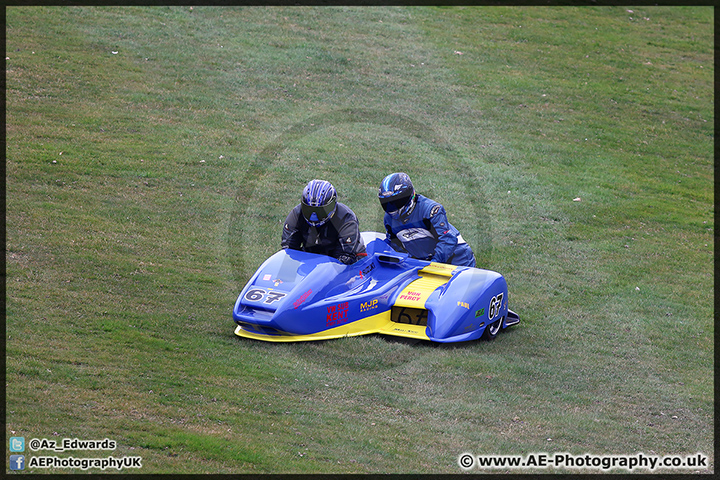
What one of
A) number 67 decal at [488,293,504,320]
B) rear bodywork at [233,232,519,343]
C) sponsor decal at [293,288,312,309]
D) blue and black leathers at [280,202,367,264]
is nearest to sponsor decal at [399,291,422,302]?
rear bodywork at [233,232,519,343]

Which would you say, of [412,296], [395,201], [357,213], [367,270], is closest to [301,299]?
Result: [367,270]

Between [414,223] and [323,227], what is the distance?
5.80 feet

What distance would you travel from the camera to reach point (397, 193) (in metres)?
12.0

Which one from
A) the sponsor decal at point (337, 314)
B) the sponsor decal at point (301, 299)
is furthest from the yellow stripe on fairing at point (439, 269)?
the sponsor decal at point (301, 299)

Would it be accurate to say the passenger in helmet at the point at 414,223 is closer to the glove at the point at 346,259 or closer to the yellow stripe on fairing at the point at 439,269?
the yellow stripe on fairing at the point at 439,269

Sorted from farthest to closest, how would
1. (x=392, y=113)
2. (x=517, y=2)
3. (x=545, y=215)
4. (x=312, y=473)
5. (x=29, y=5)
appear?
(x=517, y=2) → (x=29, y=5) → (x=392, y=113) → (x=545, y=215) → (x=312, y=473)

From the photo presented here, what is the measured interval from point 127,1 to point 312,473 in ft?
79.6

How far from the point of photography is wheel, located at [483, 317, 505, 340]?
11.7 meters

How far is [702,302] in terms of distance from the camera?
14.9 metres

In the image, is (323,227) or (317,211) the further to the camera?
(323,227)

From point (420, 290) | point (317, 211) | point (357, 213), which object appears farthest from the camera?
point (357, 213)

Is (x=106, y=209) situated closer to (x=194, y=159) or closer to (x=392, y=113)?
(x=194, y=159)

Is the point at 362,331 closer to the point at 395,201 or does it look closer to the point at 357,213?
the point at 395,201

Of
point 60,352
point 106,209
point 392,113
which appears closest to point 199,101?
point 392,113
